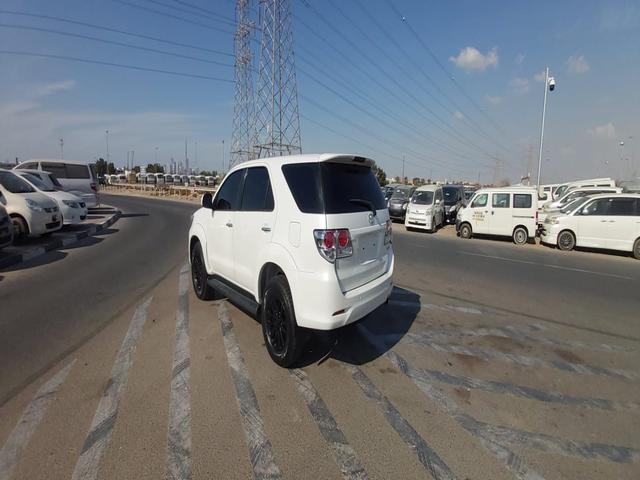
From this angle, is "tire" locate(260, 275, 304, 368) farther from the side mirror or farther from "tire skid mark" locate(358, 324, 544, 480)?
the side mirror

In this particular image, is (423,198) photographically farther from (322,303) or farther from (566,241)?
(322,303)

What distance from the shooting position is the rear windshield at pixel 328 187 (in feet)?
Result: 11.5

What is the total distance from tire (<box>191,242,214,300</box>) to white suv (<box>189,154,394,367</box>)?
3.75ft

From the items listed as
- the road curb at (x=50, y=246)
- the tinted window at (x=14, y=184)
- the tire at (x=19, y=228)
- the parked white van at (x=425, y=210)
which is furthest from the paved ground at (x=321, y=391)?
the parked white van at (x=425, y=210)

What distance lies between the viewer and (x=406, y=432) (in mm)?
2824

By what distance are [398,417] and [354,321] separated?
0.93m

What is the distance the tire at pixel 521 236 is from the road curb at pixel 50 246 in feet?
49.6

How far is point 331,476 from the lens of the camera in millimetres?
2385

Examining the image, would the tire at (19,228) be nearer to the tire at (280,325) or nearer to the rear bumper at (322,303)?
the tire at (280,325)

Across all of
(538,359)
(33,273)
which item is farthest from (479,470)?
(33,273)

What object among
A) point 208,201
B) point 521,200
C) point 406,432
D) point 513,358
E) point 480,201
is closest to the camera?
point 406,432

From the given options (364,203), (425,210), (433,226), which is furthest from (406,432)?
(433,226)

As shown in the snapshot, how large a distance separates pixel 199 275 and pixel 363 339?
2853 mm

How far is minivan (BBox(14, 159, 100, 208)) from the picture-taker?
1614cm
